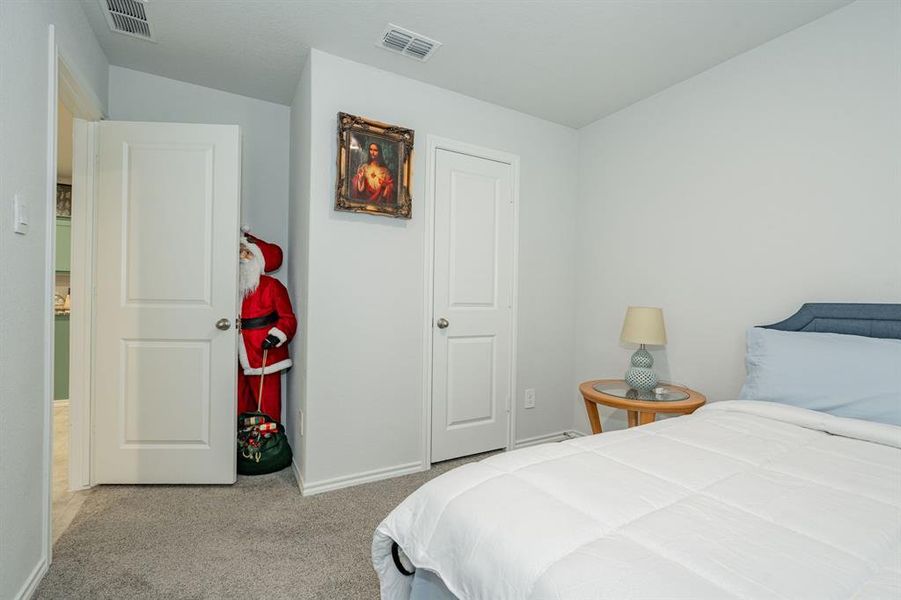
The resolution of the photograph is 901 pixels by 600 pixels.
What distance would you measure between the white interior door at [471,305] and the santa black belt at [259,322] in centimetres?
106

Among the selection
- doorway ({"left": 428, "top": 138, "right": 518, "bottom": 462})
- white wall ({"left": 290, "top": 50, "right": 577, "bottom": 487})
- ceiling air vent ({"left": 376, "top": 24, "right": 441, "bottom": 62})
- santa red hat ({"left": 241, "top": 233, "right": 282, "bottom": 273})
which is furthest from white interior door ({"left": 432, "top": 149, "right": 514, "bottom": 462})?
santa red hat ({"left": 241, "top": 233, "right": 282, "bottom": 273})

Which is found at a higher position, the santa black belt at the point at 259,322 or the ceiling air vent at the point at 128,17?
the ceiling air vent at the point at 128,17

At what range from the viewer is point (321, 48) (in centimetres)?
245

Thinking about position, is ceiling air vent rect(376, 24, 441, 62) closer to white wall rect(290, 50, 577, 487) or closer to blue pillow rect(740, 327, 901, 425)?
white wall rect(290, 50, 577, 487)

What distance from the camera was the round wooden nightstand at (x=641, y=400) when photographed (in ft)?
7.57

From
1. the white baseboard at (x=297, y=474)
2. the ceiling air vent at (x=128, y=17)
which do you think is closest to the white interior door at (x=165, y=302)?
the white baseboard at (x=297, y=474)

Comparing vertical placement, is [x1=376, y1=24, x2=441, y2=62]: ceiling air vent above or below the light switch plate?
above

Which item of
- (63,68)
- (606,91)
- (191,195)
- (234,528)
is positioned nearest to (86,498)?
(234,528)

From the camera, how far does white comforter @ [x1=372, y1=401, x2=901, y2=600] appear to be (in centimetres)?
78

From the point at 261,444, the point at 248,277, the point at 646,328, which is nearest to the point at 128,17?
the point at 248,277

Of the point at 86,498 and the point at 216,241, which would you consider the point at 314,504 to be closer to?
the point at 86,498

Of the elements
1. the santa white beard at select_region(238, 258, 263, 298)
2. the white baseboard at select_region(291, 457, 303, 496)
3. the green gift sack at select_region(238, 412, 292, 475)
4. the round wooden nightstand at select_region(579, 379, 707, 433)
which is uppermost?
the santa white beard at select_region(238, 258, 263, 298)

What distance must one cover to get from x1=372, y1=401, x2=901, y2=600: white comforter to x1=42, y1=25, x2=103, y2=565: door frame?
1512 mm

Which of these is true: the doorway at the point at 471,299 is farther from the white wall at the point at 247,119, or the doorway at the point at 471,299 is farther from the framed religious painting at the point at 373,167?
the white wall at the point at 247,119
